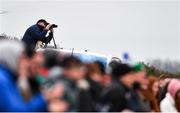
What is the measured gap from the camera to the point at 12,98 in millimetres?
7023

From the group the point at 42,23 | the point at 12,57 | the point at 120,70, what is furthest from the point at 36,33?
the point at 12,57

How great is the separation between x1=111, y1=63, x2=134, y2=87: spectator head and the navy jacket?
1983 millimetres

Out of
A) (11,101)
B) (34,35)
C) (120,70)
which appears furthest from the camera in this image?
(34,35)

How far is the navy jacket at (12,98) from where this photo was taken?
23.0 ft

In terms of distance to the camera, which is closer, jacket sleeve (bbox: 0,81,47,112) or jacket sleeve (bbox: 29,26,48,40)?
jacket sleeve (bbox: 0,81,47,112)

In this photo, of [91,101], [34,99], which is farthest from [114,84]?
[34,99]

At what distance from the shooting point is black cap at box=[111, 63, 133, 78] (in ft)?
30.0

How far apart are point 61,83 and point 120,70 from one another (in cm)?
185

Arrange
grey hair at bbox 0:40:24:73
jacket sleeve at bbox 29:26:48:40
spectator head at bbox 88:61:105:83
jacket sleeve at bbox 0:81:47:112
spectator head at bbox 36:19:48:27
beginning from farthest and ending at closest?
spectator head at bbox 36:19:48:27, jacket sleeve at bbox 29:26:48:40, spectator head at bbox 88:61:105:83, grey hair at bbox 0:40:24:73, jacket sleeve at bbox 0:81:47:112

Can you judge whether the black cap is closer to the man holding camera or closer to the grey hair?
the grey hair

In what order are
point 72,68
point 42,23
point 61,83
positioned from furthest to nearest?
point 42,23
point 72,68
point 61,83

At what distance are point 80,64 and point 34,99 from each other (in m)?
0.85

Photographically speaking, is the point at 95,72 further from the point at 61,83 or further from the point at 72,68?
the point at 61,83

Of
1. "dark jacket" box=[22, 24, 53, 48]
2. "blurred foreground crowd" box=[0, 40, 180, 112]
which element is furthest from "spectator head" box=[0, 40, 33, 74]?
"dark jacket" box=[22, 24, 53, 48]
